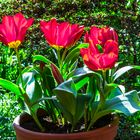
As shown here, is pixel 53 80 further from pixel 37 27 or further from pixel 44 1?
pixel 44 1

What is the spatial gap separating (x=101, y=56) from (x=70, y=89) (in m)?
0.20

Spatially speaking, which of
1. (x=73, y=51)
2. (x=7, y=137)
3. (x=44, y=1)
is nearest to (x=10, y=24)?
(x=73, y=51)

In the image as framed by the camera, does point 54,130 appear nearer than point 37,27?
Yes

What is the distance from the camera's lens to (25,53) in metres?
4.26

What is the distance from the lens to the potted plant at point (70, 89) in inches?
86.0

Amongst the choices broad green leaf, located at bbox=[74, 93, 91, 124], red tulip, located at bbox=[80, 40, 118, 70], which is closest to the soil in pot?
broad green leaf, located at bbox=[74, 93, 91, 124]

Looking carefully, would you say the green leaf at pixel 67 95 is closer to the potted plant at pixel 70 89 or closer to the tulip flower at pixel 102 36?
the potted plant at pixel 70 89

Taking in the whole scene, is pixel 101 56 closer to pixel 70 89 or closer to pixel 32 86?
pixel 70 89

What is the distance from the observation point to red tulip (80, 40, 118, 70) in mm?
2117

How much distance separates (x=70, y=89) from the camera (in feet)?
7.11

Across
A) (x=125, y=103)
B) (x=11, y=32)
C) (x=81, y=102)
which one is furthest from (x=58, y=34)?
(x=125, y=103)

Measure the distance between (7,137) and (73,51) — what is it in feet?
3.12

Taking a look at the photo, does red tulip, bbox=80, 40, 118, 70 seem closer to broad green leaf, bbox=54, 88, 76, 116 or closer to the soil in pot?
broad green leaf, bbox=54, 88, 76, 116

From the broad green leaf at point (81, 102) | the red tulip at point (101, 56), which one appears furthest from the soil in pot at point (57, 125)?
the red tulip at point (101, 56)
